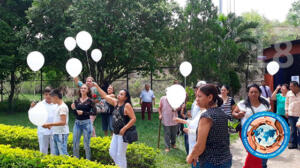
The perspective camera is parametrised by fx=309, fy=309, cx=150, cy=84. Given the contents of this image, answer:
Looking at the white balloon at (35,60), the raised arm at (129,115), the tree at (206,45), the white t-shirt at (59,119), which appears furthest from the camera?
the tree at (206,45)

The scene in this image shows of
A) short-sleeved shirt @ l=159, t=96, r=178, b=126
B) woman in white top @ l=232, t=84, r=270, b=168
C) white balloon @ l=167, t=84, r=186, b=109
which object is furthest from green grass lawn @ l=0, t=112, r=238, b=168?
woman in white top @ l=232, t=84, r=270, b=168

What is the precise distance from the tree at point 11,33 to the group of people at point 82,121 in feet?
32.0

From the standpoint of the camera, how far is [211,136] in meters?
3.04

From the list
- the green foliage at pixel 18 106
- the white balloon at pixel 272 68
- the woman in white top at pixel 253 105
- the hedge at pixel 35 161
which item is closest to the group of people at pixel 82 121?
the hedge at pixel 35 161

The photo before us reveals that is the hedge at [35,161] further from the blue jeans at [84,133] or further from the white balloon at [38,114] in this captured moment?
the blue jeans at [84,133]

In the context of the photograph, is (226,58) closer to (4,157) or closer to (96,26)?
(96,26)

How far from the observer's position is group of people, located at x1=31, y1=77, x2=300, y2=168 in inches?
121

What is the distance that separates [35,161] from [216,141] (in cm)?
291

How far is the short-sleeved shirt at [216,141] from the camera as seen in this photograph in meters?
3.03

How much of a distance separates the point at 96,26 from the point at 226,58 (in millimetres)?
5819

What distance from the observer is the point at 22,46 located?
14.5m

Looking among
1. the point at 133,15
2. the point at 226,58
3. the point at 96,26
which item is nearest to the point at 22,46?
the point at 96,26

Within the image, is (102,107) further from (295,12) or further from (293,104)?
(295,12)

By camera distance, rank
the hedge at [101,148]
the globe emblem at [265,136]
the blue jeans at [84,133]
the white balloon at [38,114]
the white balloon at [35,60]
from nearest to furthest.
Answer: the globe emblem at [265,136] → the white balloon at [38,114] → the hedge at [101,148] → the blue jeans at [84,133] → the white balloon at [35,60]
